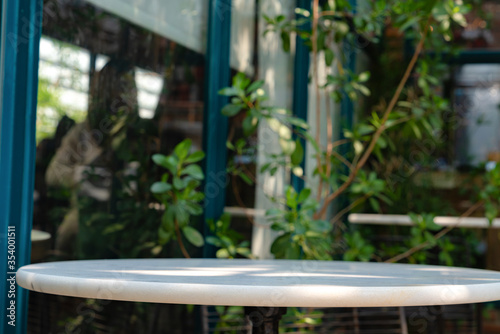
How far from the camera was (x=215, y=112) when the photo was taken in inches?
116

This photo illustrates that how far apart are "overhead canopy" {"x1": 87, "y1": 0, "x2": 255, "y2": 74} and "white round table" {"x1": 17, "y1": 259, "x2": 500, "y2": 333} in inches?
43.6

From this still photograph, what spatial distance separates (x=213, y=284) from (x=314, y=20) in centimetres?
237

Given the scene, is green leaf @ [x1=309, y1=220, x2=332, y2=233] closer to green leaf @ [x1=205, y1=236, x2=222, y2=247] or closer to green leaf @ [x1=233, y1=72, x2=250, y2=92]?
green leaf @ [x1=205, y1=236, x2=222, y2=247]

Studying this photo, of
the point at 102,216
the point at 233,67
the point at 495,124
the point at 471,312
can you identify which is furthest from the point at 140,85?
the point at 495,124

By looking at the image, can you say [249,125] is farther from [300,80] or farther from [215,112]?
[300,80]

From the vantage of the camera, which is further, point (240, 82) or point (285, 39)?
point (285, 39)

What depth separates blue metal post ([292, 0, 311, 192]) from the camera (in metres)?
3.97

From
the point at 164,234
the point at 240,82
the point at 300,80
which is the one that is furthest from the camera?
the point at 300,80

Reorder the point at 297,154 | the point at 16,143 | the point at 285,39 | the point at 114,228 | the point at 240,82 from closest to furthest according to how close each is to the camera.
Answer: the point at 16,143, the point at 114,228, the point at 240,82, the point at 297,154, the point at 285,39

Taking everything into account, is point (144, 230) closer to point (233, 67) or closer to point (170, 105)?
point (170, 105)

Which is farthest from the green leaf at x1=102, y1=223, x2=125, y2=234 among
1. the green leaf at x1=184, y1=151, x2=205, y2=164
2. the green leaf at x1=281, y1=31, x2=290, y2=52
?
the green leaf at x1=281, y1=31, x2=290, y2=52

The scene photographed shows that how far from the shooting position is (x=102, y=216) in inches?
90.4

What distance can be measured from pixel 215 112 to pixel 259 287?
1.79m

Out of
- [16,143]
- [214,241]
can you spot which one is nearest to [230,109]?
[214,241]
